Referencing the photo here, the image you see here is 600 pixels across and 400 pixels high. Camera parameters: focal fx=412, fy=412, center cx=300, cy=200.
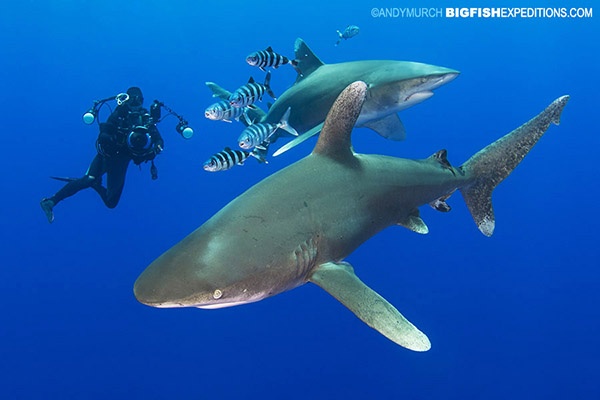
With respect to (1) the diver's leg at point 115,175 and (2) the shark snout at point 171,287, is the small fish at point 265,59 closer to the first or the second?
(2) the shark snout at point 171,287

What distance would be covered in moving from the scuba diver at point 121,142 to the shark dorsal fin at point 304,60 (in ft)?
8.42

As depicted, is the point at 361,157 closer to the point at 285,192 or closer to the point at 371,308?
the point at 285,192

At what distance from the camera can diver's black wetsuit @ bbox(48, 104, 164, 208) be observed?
7.38m

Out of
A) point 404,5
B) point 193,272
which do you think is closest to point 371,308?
point 193,272

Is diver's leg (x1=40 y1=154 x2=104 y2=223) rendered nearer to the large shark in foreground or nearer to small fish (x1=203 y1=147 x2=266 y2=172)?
small fish (x1=203 y1=147 x2=266 y2=172)

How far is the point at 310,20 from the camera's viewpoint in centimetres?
1914

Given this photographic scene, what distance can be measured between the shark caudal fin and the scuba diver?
14.7ft

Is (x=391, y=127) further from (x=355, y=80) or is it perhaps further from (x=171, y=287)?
(x=171, y=287)

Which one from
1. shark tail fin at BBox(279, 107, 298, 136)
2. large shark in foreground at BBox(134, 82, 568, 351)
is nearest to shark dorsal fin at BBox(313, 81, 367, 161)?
large shark in foreground at BBox(134, 82, 568, 351)

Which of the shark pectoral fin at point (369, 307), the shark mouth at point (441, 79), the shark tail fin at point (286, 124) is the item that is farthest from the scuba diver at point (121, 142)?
the shark pectoral fin at point (369, 307)

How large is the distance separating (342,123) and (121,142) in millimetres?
5974

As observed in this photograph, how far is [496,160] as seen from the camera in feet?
13.0

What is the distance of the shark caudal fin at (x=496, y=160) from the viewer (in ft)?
12.6

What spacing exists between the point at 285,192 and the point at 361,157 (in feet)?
2.71
